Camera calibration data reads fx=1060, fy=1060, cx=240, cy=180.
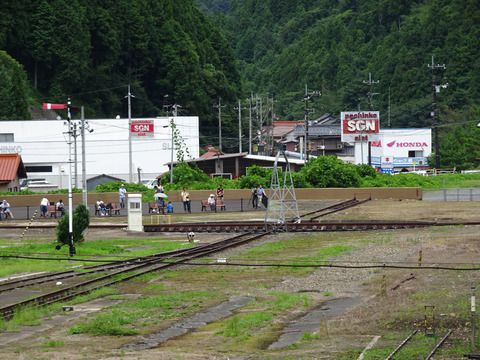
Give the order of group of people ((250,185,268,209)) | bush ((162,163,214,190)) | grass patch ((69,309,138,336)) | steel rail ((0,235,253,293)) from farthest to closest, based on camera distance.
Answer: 1. bush ((162,163,214,190))
2. group of people ((250,185,268,209))
3. steel rail ((0,235,253,293))
4. grass patch ((69,309,138,336))

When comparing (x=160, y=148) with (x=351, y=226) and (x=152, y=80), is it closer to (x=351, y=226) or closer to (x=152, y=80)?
(x=152, y=80)

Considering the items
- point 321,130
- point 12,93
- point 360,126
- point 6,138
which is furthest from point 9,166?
point 321,130

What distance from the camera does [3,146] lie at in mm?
94250

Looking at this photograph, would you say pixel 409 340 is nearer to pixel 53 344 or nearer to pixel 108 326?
pixel 108 326

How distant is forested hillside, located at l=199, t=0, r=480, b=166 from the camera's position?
440 feet

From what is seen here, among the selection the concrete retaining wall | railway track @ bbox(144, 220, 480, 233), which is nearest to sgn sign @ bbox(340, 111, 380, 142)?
the concrete retaining wall

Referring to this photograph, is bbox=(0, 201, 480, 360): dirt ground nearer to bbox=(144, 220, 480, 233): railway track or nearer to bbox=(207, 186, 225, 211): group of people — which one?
bbox=(144, 220, 480, 233): railway track

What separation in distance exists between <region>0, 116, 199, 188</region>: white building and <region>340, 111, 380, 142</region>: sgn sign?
50.3ft

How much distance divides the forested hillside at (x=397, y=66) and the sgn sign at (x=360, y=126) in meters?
15.7

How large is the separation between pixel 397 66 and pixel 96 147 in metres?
64.3

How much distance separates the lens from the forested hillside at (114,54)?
377ft

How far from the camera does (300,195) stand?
6862cm

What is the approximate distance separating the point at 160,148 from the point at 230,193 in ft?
90.6

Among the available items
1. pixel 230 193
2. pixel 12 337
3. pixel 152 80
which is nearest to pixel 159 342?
pixel 12 337
